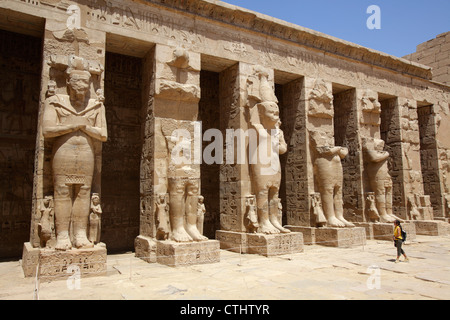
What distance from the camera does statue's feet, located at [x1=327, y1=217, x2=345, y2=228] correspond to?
356 inches

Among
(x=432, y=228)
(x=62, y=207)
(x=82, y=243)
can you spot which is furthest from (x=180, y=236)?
(x=432, y=228)

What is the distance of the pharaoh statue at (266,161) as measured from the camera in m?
8.13

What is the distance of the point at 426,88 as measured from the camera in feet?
42.0

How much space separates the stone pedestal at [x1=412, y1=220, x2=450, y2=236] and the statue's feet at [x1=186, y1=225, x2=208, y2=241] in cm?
781

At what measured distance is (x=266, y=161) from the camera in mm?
8148

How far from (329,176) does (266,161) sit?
6.72ft

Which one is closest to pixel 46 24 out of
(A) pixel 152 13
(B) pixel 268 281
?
(A) pixel 152 13

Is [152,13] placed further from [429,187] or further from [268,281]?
[429,187]

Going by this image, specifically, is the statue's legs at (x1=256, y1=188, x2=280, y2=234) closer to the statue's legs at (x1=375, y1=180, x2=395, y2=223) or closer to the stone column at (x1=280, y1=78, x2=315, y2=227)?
the stone column at (x1=280, y1=78, x2=315, y2=227)

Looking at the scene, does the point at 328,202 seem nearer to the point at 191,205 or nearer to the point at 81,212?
the point at 191,205

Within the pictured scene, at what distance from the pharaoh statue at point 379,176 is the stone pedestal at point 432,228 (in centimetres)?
150

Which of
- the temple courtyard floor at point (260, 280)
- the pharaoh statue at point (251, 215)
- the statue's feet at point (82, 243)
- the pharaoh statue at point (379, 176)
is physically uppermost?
the pharaoh statue at point (379, 176)

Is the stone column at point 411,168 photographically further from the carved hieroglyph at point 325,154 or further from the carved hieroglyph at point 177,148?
the carved hieroglyph at point 177,148

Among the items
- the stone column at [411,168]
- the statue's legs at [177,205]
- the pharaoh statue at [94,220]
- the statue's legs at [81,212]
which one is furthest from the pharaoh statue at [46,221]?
the stone column at [411,168]
